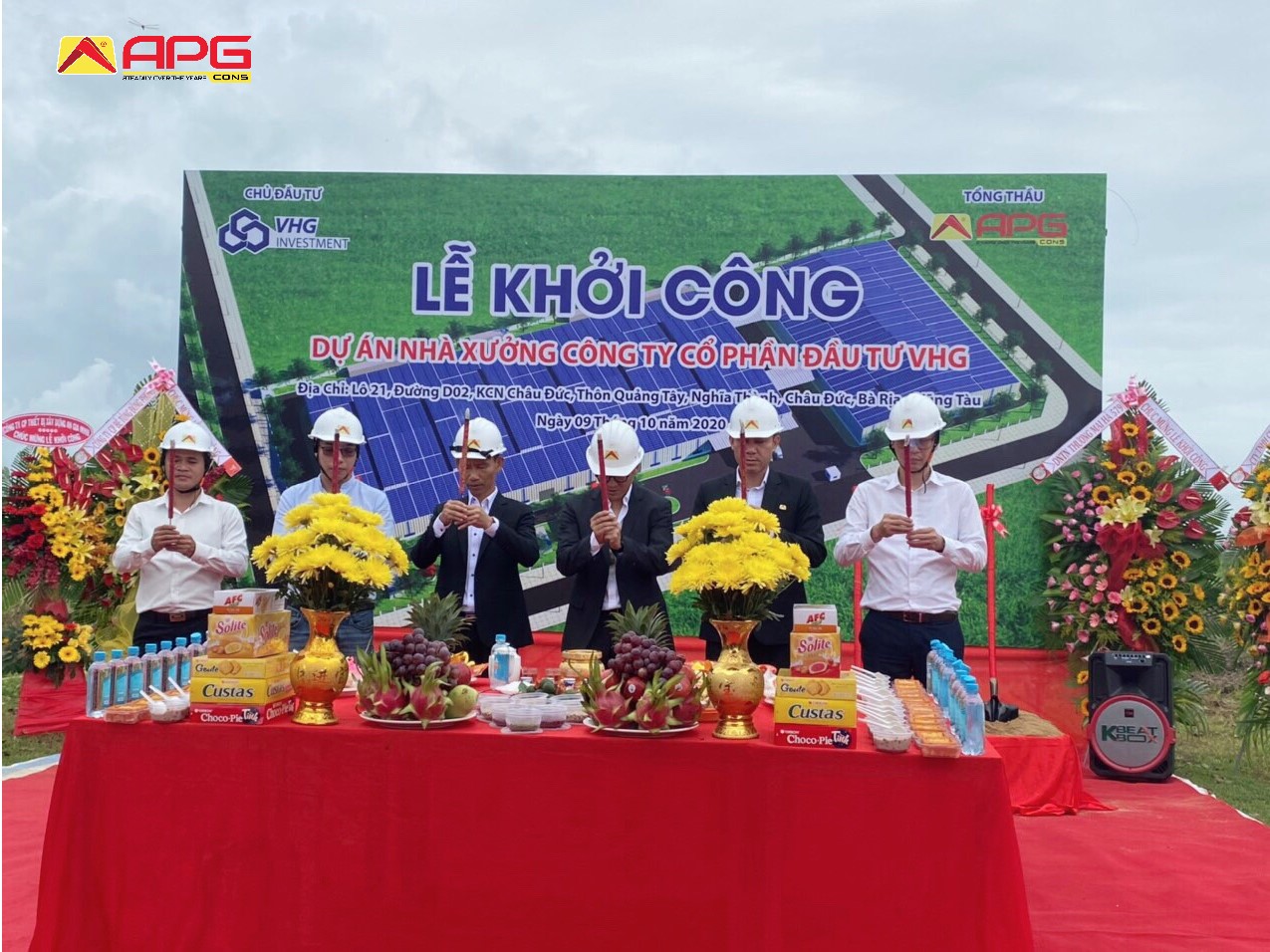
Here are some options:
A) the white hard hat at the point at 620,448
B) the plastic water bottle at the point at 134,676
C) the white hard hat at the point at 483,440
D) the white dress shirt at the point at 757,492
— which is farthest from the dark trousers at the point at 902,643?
the plastic water bottle at the point at 134,676

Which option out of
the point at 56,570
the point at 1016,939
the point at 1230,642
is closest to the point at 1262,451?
the point at 1230,642

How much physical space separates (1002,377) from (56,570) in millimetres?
5171

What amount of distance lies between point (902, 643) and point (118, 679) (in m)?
2.52

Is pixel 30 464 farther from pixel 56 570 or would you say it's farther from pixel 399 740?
pixel 399 740

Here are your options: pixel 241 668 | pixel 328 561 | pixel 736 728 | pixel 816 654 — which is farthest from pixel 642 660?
pixel 241 668

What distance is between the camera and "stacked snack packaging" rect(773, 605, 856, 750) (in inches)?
→ 92.7

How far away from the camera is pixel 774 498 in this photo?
13.5ft

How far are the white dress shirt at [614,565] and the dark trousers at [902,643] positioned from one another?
3.06ft

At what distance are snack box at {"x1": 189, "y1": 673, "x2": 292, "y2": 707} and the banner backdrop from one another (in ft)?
10.8

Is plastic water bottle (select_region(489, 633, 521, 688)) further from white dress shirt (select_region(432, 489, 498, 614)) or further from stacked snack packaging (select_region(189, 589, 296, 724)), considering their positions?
white dress shirt (select_region(432, 489, 498, 614))

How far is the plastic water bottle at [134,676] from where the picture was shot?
2709 millimetres

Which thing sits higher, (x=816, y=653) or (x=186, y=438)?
(x=186, y=438)

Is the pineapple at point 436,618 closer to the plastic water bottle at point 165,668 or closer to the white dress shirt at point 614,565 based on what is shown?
the plastic water bottle at point 165,668

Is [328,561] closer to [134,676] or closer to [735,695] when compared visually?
[134,676]
